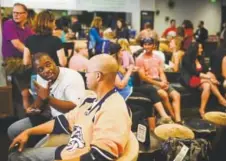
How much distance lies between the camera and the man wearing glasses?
3.76 m

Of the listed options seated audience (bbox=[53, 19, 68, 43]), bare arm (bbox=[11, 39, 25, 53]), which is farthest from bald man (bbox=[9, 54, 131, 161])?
seated audience (bbox=[53, 19, 68, 43])

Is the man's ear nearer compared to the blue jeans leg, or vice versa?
the man's ear

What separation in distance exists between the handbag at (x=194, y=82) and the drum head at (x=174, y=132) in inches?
57.6

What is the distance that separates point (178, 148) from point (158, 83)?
1447 millimetres

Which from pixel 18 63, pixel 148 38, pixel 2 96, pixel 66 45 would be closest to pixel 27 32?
pixel 18 63

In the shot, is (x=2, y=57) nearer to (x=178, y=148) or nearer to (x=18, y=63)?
(x=18, y=63)

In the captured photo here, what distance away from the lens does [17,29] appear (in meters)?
3.83

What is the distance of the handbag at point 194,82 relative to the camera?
4.29 metres

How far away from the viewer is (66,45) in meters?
5.80

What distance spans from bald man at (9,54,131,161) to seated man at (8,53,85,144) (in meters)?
0.41

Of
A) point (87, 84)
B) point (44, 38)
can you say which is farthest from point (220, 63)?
point (87, 84)

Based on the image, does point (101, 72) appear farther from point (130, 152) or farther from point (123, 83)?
point (123, 83)

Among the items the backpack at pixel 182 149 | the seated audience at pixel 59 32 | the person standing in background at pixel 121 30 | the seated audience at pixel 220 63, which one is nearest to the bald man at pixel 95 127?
the backpack at pixel 182 149

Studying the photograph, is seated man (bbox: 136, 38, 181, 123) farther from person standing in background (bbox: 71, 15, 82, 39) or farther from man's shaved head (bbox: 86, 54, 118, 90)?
person standing in background (bbox: 71, 15, 82, 39)
